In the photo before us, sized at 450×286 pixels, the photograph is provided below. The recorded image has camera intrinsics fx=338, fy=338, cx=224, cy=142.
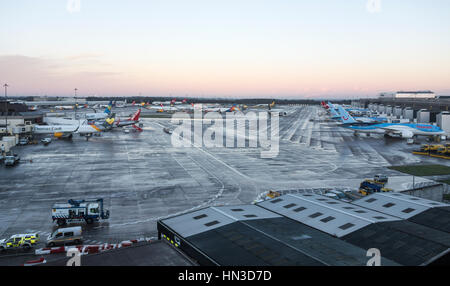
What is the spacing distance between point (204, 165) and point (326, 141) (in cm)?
3974

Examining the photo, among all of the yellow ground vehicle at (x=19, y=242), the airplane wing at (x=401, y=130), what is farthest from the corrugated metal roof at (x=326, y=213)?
the airplane wing at (x=401, y=130)

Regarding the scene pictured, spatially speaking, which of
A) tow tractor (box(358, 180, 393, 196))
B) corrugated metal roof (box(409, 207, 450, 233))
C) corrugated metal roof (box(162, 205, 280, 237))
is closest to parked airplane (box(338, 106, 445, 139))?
tow tractor (box(358, 180, 393, 196))

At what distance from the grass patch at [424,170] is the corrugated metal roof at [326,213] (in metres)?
26.5

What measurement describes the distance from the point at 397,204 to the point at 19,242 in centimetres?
2785

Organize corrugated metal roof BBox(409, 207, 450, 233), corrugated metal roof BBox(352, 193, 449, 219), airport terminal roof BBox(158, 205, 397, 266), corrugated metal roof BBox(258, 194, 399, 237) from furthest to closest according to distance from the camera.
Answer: corrugated metal roof BBox(352, 193, 449, 219)
corrugated metal roof BBox(409, 207, 450, 233)
corrugated metal roof BBox(258, 194, 399, 237)
airport terminal roof BBox(158, 205, 397, 266)

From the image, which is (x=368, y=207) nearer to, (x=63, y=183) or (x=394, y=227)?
(x=394, y=227)

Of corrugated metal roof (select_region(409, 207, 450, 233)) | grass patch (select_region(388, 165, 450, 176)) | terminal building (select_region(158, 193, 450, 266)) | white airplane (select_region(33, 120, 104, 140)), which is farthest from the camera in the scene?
white airplane (select_region(33, 120, 104, 140))

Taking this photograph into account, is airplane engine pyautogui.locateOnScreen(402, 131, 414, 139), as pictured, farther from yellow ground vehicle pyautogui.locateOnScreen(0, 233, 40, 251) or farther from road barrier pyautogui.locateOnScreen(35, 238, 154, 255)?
yellow ground vehicle pyautogui.locateOnScreen(0, 233, 40, 251)

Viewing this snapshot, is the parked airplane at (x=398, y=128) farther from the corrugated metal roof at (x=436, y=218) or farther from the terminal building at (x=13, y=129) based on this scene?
the terminal building at (x=13, y=129)

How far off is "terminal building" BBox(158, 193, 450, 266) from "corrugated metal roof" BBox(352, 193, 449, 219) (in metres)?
0.02

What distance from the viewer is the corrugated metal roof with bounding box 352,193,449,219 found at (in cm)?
2504

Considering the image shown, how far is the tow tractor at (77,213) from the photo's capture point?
90.9 ft
